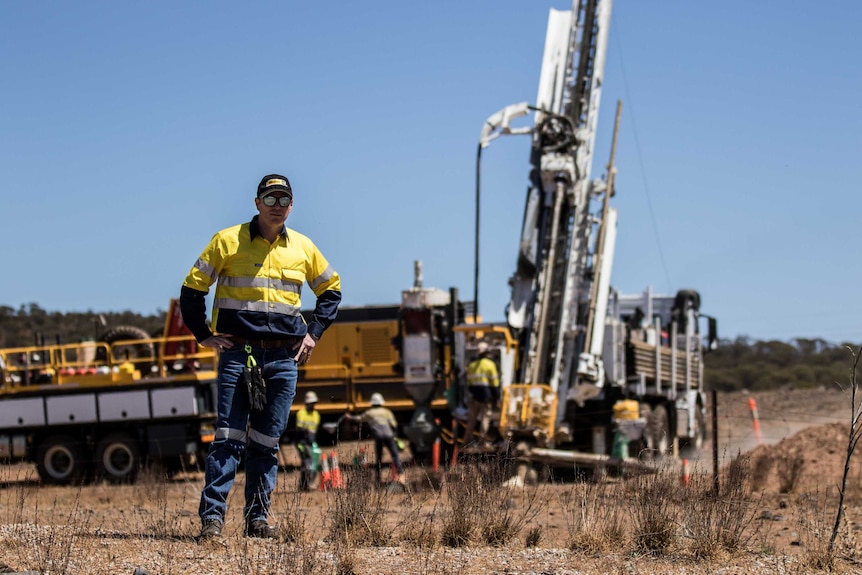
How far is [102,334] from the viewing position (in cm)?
2119

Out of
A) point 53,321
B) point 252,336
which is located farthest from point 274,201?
point 53,321

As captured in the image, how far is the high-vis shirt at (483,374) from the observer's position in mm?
15773

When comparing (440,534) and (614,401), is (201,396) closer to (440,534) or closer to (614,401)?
(614,401)

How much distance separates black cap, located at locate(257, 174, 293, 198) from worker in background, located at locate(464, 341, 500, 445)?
29.2ft

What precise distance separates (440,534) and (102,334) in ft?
49.6

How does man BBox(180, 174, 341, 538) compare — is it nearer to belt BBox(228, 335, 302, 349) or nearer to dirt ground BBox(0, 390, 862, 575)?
belt BBox(228, 335, 302, 349)

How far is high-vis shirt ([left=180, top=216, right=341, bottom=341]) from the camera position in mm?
7094

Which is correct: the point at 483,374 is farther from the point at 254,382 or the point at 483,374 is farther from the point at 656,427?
the point at 254,382

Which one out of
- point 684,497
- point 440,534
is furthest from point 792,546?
point 440,534

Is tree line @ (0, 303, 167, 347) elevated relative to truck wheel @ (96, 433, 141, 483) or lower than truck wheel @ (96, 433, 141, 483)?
elevated

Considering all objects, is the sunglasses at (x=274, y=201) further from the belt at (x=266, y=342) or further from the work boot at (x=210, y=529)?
the work boot at (x=210, y=529)

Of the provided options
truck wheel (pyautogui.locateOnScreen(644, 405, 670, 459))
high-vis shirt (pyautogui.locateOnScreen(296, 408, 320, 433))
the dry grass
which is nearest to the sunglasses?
the dry grass

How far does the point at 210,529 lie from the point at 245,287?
1397 millimetres

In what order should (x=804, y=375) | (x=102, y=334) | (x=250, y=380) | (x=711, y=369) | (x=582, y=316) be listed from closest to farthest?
(x=250, y=380) < (x=582, y=316) < (x=102, y=334) < (x=804, y=375) < (x=711, y=369)
